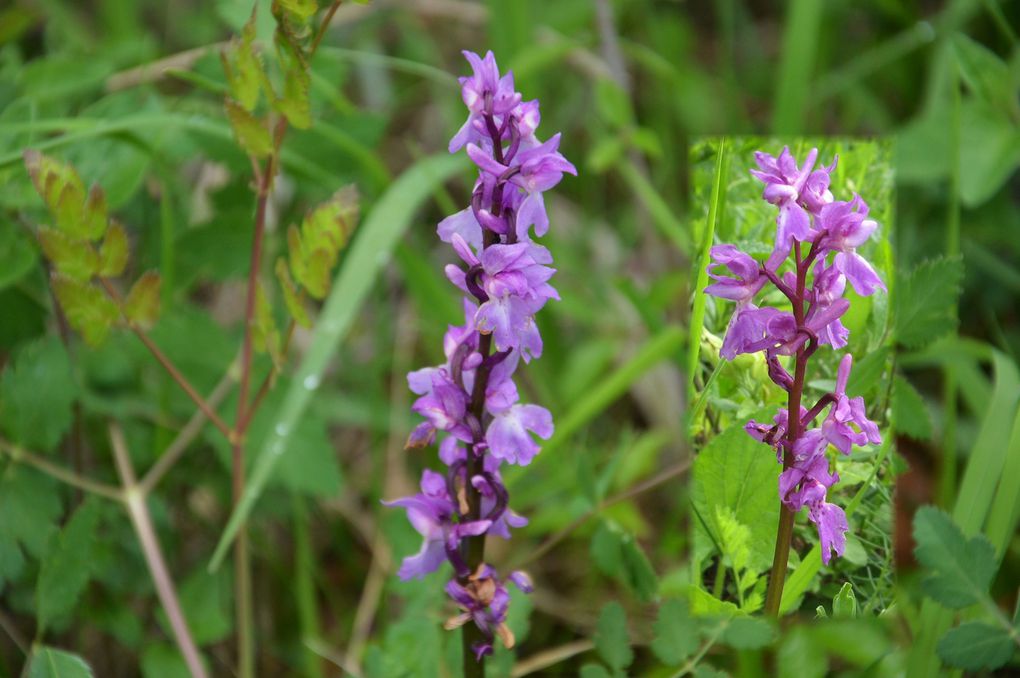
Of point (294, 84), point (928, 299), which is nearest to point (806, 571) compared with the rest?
point (928, 299)

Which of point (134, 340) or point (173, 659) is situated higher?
point (134, 340)

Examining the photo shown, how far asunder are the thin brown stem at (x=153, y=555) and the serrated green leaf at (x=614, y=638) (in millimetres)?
633

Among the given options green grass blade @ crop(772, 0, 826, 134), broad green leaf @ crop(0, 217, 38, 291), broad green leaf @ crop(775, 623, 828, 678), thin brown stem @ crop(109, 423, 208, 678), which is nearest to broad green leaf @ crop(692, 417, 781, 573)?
broad green leaf @ crop(775, 623, 828, 678)

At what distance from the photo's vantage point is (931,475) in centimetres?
210

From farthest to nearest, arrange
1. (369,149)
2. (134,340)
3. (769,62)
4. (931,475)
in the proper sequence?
(769,62) < (931,475) < (369,149) < (134,340)

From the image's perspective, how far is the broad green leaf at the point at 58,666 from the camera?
3.84 ft

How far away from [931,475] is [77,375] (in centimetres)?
179

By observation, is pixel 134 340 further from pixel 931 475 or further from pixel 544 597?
pixel 931 475

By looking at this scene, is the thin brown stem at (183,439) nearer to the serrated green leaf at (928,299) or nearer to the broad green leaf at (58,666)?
the broad green leaf at (58,666)

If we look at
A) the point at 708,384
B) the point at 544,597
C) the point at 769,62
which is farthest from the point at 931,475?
the point at 769,62

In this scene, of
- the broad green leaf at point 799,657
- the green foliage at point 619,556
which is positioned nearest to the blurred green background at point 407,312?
the green foliage at point 619,556

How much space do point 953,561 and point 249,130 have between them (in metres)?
1.05

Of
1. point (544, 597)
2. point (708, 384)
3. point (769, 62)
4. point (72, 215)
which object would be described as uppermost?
point (769, 62)

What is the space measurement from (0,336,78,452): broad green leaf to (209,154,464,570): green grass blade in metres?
0.32
